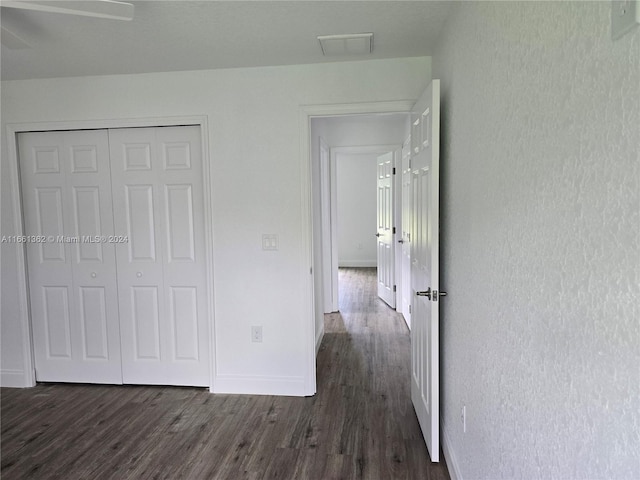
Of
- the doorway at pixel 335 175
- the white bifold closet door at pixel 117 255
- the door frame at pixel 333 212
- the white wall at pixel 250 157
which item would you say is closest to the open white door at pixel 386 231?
the doorway at pixel 335 175

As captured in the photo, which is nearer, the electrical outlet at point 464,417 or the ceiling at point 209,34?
the electrical outlet at point 464,417

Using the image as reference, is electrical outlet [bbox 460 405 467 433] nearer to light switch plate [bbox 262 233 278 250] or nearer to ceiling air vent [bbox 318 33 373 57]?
light switch plate [bbox 262 233 278 250]

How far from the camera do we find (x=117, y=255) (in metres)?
3.40

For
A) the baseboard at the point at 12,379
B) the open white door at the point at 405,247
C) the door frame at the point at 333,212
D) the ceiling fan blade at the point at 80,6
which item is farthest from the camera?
the door frame at the point at 333,212

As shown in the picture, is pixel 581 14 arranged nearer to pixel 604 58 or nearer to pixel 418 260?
pixel 604 58

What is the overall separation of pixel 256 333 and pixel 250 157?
4.39ft

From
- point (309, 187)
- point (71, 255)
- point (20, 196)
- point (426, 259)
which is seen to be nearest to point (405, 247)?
point (309, 187)

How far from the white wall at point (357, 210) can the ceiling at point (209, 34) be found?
5.93m

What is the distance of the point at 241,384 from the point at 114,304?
124cm

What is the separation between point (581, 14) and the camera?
858 millimetres

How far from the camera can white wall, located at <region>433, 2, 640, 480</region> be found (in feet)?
2.44

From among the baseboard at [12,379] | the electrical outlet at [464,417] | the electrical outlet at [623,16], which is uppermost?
the electrical outlet at [623,16]

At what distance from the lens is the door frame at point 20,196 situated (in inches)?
125

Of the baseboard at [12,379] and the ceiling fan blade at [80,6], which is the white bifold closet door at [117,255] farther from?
the ceiling fan blade at [80,6]
